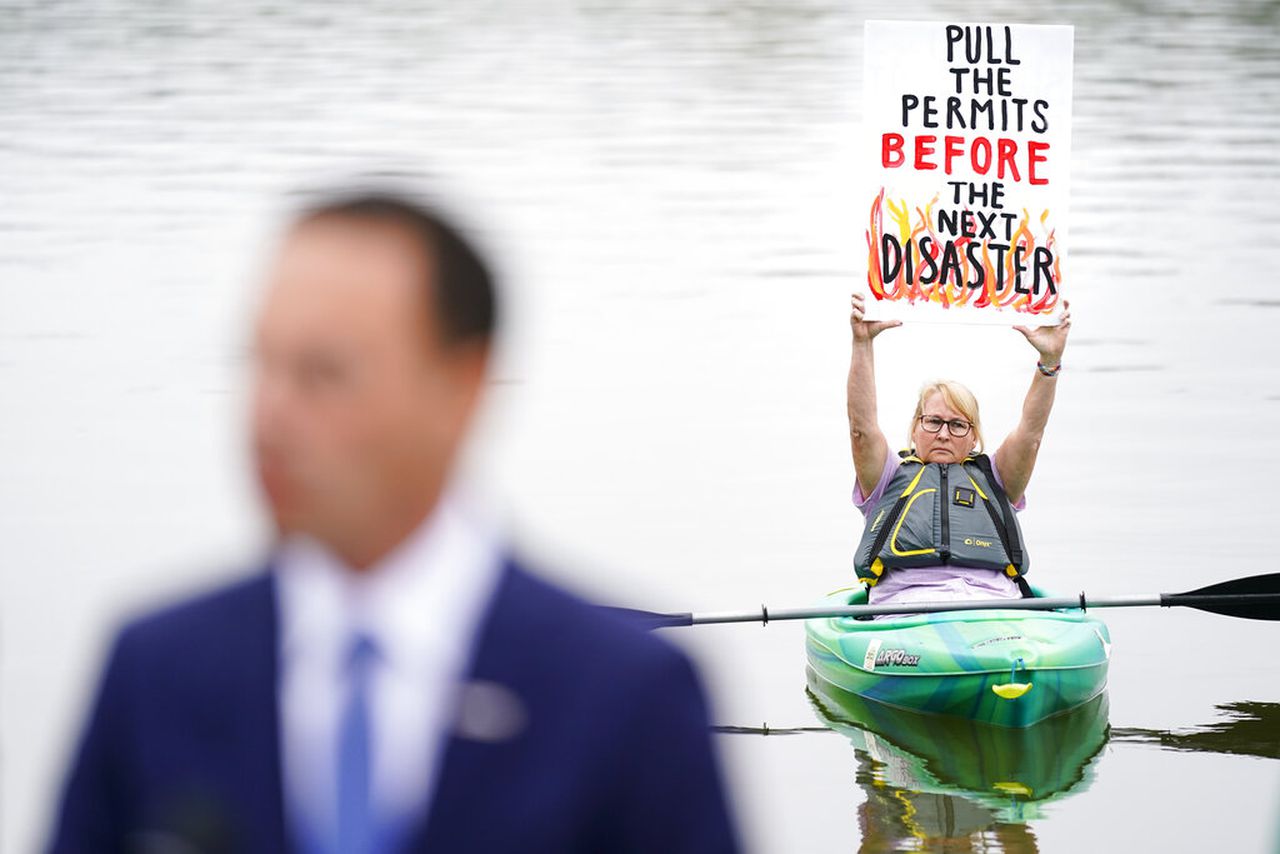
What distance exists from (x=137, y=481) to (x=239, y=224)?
10755 millimetres

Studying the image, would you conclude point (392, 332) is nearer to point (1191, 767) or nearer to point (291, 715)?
point (291, 715)

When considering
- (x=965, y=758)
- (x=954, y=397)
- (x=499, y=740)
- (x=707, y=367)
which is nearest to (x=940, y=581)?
(x=954, y=397)

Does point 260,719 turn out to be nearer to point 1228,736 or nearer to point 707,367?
point 1228,736

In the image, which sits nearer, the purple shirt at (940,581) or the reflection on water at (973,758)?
the reflection on water at (973,758)

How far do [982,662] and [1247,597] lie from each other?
1.40 metres

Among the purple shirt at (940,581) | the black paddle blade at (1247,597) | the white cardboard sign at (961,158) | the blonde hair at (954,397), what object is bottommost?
the black paddle blade at (1247,597)

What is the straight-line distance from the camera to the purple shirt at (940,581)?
8.56 meters

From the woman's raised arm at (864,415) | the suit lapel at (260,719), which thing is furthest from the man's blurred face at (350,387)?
the woman's raised arm at (864,415)

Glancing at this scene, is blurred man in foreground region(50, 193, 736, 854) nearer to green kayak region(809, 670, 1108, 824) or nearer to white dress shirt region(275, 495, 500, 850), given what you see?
white dress shirt region(275, 495, 500, 850)

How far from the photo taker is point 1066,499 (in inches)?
527

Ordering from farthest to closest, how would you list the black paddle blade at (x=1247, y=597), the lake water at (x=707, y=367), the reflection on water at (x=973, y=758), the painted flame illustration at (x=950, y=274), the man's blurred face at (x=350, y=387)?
the painted flame illustration at (x=950, y=274)
the black paddle blade at (x=1247, y=597)
the lake water at (x=707, y=367)
the reflection on water at (x=973, y=758)
the man's blurred face at (x=350, y=387)

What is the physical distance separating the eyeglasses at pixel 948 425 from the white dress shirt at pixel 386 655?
274 inches

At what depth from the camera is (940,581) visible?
8609 mm

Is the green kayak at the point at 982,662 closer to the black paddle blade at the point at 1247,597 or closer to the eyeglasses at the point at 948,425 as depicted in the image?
the black paddle blade at the point at 1247,597
